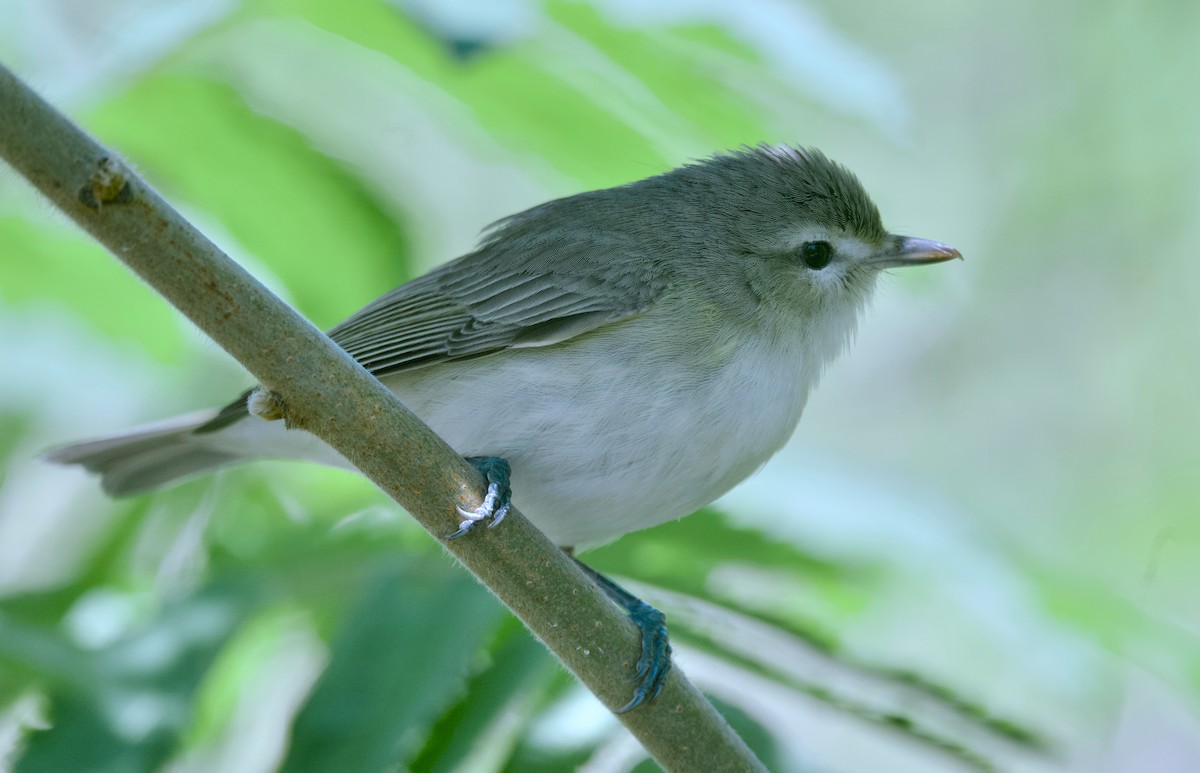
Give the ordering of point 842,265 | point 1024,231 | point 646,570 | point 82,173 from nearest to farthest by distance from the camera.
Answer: point 82,173
point 646,570
point 842,265
point 1024,231

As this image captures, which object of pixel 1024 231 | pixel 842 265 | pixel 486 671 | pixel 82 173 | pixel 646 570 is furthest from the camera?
pixel 1024 231

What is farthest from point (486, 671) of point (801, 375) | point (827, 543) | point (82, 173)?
point (82, 173)

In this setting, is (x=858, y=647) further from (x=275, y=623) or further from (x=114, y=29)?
(x=114, y=29)

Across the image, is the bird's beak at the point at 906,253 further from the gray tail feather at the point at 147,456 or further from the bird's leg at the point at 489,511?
the gray tail feather at the point at 147,456

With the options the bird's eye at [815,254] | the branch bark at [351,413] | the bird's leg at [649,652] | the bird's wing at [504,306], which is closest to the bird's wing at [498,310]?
the bird's wing at [504,306]

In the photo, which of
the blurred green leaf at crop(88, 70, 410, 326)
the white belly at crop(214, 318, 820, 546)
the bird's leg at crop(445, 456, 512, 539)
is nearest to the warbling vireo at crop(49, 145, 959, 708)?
the white belly at crop(214, 318, 820, 546)
